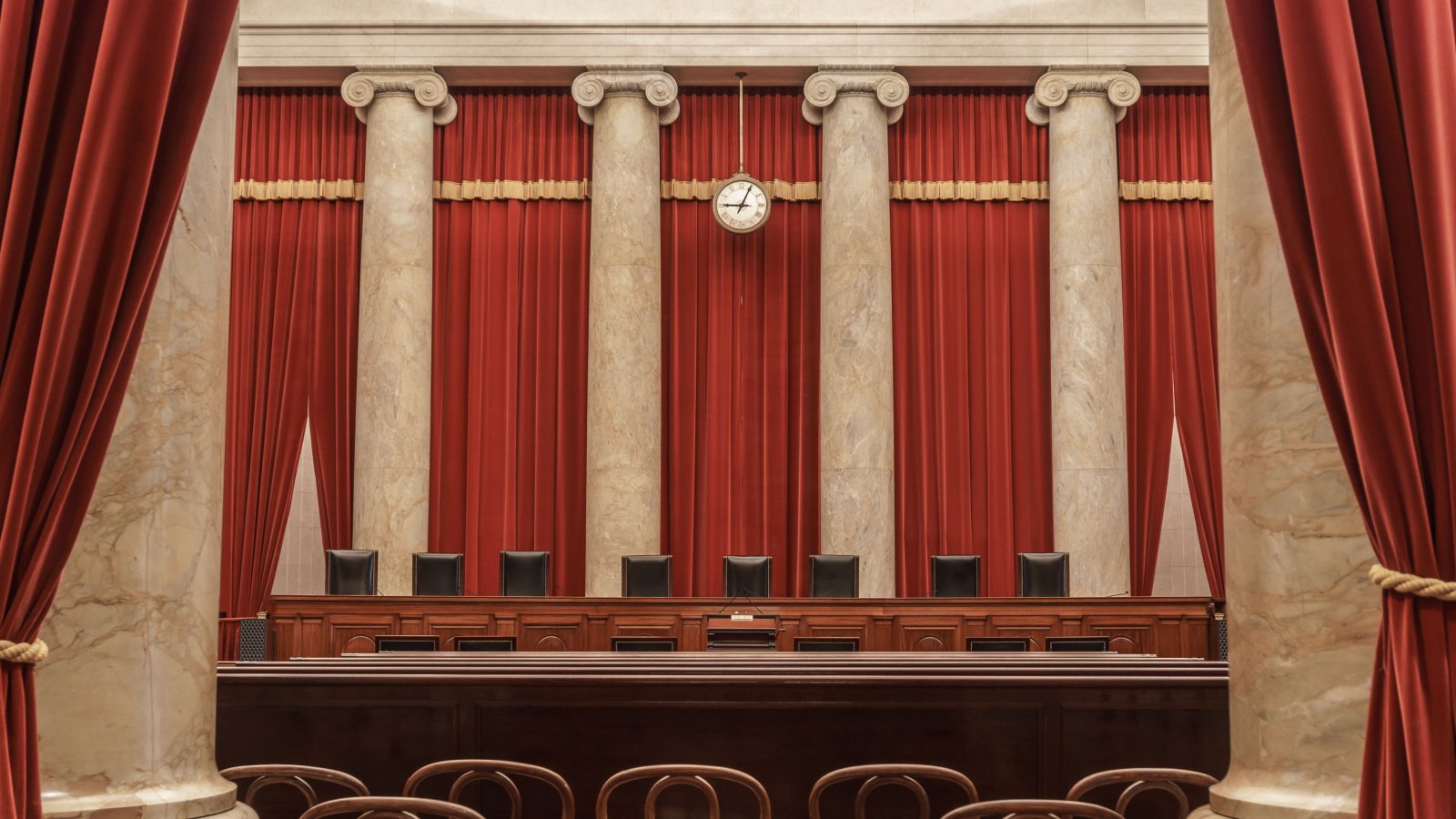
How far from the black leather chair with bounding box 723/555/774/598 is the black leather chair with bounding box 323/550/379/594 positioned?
2.91m

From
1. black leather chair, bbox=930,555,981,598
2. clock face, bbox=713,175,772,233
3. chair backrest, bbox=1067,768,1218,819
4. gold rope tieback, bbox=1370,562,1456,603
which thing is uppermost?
clock face, bbox=713,175,772,233

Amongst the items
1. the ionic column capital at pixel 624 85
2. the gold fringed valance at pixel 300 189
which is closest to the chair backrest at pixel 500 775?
the ionic column capital at pixel 624 85

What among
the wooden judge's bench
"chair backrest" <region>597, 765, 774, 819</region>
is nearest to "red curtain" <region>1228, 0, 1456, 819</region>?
"chair backrest" <region>597, 765, 774, 819</region>

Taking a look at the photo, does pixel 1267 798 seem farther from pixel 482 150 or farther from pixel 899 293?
pixel 482 150

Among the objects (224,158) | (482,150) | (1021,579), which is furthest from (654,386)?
(224,158)

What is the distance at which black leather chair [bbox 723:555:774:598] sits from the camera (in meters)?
10.6

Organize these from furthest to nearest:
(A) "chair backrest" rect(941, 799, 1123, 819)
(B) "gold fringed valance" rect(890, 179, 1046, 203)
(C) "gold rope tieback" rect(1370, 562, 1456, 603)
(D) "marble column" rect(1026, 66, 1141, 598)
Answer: (B) "gold fringed valance" rect(890, 179, 1046, 203) < (D) "marble column" rect(1026, 66, 1141, 598) < (A) "chair backrest" rect(941, 799, 1123, 819) < (C) "gold rope tieback" rect(1370, 562, 1456, 603)

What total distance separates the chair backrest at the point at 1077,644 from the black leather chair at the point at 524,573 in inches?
159

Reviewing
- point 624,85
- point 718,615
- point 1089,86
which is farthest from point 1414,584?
point 624,85

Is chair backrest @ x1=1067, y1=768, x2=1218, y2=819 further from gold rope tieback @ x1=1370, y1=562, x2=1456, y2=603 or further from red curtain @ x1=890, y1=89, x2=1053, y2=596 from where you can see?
red curtain @ x1=890, y1=89, x2=1053, y2=596

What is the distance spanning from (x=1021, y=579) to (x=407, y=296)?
19.8 feet

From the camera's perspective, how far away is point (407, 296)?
1202 centimetres

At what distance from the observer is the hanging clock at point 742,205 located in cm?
1228

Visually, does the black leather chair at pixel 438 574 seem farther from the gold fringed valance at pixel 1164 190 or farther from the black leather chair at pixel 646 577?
the gold fringed valance at pixel 1164 190
